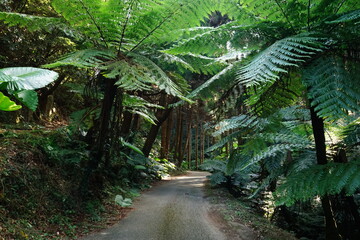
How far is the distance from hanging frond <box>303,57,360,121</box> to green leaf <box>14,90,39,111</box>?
4.89 feet

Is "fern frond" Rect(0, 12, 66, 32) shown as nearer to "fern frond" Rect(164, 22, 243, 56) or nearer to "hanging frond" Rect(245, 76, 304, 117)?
"fern frond" Rect(164, 22, 243, 56)

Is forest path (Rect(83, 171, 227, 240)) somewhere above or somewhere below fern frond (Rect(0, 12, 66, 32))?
below

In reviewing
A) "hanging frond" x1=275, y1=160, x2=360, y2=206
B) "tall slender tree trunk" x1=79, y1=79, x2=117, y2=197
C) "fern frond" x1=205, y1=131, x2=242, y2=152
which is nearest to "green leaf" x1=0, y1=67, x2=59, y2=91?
"fern frond" x1=205, y1=131, x2=242, y2=152

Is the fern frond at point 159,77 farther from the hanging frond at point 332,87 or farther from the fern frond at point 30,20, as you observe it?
the hanging frond at point 332,87

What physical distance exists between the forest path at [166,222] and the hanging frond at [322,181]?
2.44 m

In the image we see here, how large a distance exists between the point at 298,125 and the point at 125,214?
12.1 ft

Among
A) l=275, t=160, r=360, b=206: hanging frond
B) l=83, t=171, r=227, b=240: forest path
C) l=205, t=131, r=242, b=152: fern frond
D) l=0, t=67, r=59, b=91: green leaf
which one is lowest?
l=83, t=171, r=227, b=240: forest path

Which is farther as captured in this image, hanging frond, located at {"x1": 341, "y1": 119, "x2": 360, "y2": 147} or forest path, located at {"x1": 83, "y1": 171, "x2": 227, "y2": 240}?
forest path, located at {"x1": 83, "y1": 171, "x2": 227, "y2": 240}

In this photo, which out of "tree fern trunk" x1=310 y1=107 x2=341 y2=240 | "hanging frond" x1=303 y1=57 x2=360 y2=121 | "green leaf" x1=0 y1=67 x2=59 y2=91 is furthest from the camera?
"tree fern trunk" x1=310 y1=107 x2=341 y2=240

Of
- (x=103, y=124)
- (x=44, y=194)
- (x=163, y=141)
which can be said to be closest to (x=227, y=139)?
(x=103, y=124)

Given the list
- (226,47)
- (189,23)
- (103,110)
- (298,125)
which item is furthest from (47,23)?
(298,125)

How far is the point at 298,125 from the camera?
10.6ft

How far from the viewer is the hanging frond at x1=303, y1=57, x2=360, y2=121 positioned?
Answer: 128cm

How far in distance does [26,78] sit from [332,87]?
165 cm
